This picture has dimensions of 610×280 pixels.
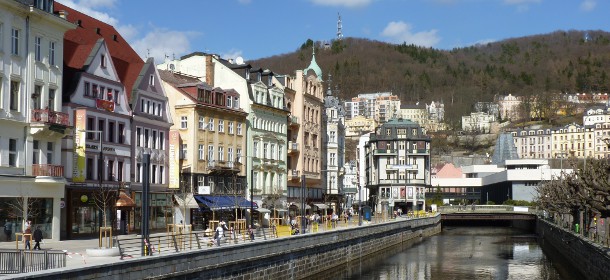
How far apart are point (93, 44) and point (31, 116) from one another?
13.3 metres

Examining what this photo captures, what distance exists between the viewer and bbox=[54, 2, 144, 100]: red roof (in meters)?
55.1

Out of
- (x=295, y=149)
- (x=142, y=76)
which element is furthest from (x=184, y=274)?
(x=295, y=149)

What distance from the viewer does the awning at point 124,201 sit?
178ft

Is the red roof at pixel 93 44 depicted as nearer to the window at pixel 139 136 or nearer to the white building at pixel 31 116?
the window at pixel 139 136

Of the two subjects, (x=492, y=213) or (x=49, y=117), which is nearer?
(x=49, y=117)

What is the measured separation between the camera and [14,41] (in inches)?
1806

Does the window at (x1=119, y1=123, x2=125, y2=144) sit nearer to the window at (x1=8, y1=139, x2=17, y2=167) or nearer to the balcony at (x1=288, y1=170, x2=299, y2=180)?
the window at (x1=8, y1=139, x2=17, y2=167)

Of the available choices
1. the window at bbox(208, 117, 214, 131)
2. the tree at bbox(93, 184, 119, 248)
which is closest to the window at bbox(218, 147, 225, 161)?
the window at bbox(208, 117, 214, 131)

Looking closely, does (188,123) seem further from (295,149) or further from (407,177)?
(407,177)

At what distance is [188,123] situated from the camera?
69938mm

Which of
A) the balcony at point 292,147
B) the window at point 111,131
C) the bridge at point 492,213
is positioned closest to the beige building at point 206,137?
the window at point 111,131

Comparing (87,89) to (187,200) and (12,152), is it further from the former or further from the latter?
(187,200)

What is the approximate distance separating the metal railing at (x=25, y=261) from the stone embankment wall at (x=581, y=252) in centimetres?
2879

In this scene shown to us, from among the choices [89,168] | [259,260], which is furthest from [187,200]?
[259,260]
